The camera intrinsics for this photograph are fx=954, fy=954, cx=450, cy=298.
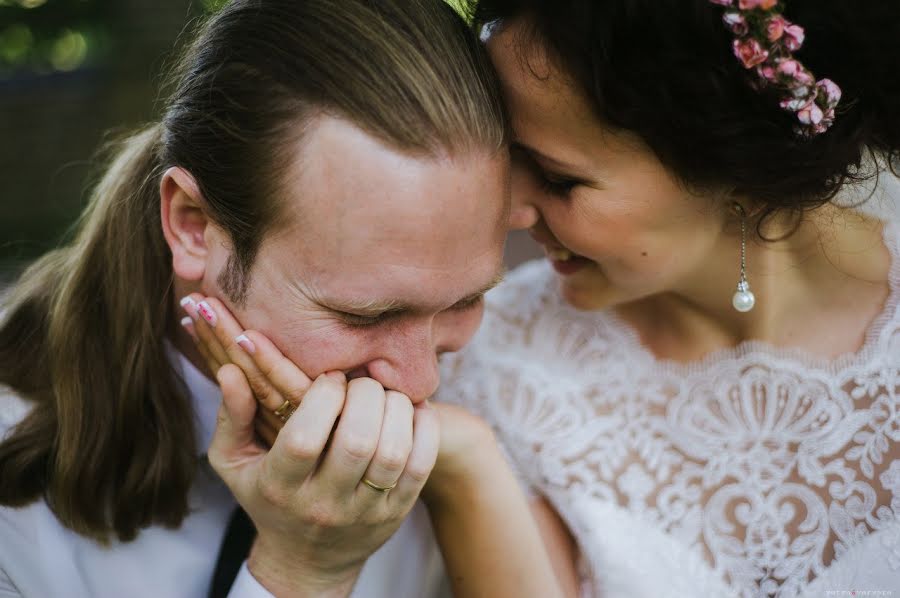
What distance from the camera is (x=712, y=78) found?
2072mm

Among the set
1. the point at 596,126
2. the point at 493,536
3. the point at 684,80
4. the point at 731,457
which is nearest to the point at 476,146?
the point at 596,126

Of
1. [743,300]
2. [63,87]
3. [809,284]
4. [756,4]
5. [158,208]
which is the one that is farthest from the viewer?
[63,87]

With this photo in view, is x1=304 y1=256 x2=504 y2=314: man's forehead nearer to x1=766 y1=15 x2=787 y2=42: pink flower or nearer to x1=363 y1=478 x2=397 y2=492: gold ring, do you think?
x1=363 y1=478 x2=397 y2=492: gold ring

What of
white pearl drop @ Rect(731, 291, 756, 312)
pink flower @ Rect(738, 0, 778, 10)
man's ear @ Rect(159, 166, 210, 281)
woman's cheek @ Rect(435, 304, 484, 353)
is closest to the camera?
pink flower @ Rect(738, 0, 778, 10)

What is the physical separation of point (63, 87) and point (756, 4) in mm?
7875

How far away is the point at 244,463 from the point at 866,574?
1553 millimetres

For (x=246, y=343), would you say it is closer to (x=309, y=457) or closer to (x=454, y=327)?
(x=309, y=457)

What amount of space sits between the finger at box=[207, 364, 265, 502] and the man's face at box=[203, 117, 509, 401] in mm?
128

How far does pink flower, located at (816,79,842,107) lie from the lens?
2102mm

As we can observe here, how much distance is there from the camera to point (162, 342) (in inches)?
95.7

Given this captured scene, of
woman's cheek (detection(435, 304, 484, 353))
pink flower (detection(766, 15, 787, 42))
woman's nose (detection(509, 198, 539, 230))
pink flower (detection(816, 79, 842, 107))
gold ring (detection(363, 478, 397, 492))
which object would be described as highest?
pink flower (detection(766, 15, 787, 42))

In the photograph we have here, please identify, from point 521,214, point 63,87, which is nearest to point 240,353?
point 521,214

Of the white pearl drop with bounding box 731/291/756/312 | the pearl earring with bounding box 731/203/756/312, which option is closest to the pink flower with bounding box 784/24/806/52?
the pearl earring with bounding box 731/203/756/312

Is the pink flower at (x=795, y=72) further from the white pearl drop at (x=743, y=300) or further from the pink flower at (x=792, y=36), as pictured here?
the white pearl drop at (x=743, y=300)
